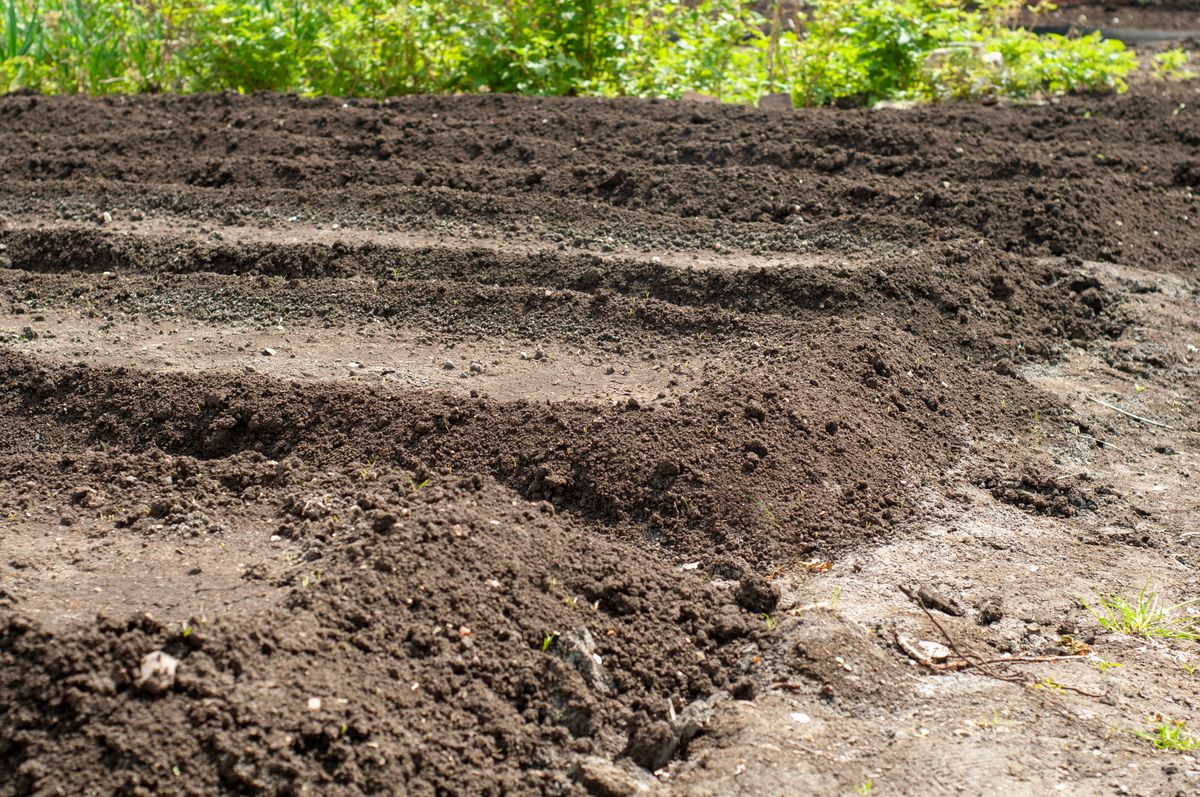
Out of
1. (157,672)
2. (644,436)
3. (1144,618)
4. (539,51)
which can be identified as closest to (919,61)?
(539,51)

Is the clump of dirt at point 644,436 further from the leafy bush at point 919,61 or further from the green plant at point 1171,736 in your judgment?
the leafy bush at point 919,61

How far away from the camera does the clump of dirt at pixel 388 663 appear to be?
99.2 inches

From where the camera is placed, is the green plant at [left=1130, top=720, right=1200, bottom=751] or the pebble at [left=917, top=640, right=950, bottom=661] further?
the pebble at [left=917, top=640, right=950, bottom=661]

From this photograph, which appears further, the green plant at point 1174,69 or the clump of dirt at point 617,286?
the green plant at point 1174,69

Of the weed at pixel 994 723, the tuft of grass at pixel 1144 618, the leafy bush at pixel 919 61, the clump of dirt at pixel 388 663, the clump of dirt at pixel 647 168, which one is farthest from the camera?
the leafy bush at pixel 919 61

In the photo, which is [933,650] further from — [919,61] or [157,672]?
[919,61]

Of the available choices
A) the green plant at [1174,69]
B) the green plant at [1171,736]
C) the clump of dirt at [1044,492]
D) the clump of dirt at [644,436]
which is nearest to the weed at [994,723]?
the green plant at [1171,736]

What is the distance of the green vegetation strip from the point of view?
739 centimetres

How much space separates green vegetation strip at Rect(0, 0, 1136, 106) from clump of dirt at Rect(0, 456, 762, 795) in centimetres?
443

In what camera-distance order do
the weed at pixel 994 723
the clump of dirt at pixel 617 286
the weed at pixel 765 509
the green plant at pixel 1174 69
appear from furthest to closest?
the green plant at pixel 1174 69 < the clump of dirt at pixel 617 286 < the weed at pixel 765 509 < the weed at pixel 994 723

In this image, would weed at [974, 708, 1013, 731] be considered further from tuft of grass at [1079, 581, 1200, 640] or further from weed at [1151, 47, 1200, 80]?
weed at [1151, 47, 1200, 80]

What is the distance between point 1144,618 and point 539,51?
5.11m

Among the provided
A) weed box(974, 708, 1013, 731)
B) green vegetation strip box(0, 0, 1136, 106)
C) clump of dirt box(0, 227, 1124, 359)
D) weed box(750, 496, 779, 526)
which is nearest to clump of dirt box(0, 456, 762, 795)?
weed box(750, 496, 779, 526)

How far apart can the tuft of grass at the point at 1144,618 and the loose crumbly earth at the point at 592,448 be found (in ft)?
0.19
